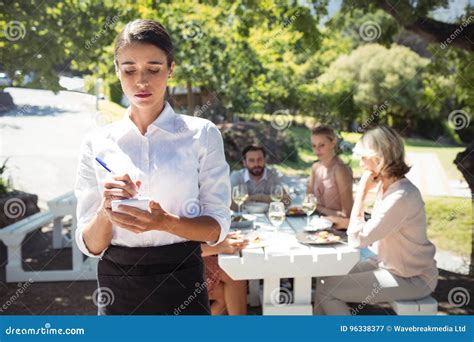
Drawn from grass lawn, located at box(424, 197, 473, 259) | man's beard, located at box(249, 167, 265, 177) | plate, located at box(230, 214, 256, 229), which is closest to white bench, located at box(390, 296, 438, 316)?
plate, located at box(230, 214, 256, 229)

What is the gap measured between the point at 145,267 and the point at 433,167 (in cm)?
882

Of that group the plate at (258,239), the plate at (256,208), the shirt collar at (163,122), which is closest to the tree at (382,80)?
the plate at (256,208)

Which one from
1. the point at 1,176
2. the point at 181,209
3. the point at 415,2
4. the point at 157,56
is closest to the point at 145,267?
the point at 181,209

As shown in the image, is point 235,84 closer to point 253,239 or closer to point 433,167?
point 433,167

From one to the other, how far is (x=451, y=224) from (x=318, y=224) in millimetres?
3041

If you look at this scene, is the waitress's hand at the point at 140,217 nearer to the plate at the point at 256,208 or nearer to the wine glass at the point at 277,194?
the wine glass at the point at 277,194

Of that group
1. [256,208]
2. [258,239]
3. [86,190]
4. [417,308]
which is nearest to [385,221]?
[417,308]

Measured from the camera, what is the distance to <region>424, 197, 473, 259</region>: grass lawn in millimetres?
5262

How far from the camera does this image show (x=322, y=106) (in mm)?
10375

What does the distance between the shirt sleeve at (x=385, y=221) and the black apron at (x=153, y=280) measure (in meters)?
1.52

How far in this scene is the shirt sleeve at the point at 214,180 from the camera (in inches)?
54.9

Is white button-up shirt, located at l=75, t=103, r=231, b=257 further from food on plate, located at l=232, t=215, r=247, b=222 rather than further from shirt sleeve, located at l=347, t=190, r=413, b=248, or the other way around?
food on plate, located at l=232, t=215, r=247, b=222

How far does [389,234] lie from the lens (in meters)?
2.88

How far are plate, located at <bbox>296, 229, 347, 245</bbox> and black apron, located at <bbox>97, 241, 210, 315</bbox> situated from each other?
1.45 meters
